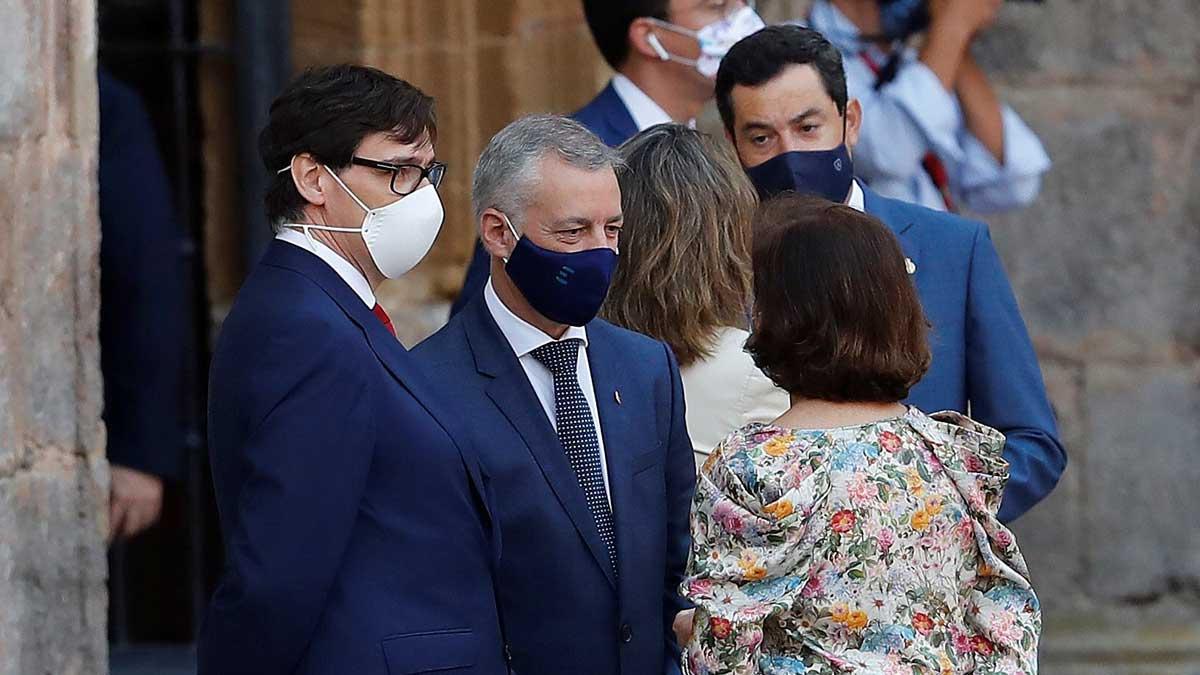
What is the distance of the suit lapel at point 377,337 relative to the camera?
3.05 metres

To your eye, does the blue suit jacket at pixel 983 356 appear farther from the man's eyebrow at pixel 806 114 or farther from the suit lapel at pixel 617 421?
the suit lapel at pixel 617 421

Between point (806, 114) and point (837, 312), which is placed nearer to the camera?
point (837, 312)

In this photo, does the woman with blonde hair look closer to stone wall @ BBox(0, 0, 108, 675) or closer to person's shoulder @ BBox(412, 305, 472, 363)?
person's shoulder @ BBox(412, 305, 472, 363)

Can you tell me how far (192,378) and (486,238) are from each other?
2888 millimetres

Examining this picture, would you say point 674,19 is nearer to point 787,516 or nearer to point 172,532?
point 787,516

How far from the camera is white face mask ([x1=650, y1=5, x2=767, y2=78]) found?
4.67m

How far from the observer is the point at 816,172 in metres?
3.92

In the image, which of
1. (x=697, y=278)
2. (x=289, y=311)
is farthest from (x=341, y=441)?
(x=697, y=278)

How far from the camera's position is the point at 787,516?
2895 mm

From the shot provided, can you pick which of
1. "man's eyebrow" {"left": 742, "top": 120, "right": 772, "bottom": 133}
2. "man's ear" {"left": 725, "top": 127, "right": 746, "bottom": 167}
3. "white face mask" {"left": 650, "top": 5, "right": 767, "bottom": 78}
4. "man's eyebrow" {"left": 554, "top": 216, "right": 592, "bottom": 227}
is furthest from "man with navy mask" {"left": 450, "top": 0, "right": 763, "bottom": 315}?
"man's eyebrow" {"left": 554, "top": 216, "right": 592, "bottom": 227}

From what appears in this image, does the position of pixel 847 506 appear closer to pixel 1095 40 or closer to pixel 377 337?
pixel 377 337

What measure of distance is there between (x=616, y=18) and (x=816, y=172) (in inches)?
39.2

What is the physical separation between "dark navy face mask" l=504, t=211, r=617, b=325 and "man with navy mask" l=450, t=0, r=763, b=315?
4.40ft

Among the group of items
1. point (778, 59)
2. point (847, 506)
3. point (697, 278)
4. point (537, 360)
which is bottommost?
point (847, 506)
